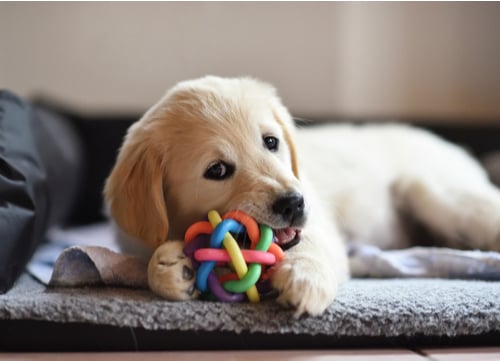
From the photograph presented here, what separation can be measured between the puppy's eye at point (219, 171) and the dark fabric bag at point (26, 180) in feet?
1.96

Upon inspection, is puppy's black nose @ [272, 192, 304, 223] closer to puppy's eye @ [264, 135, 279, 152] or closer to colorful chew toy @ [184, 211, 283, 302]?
colorful chew toy @ [184, 211, 283, 302]

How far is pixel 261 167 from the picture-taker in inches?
65.0

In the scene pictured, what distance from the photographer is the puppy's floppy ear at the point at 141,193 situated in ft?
5.44

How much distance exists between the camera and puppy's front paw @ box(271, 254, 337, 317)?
1373 millimetres

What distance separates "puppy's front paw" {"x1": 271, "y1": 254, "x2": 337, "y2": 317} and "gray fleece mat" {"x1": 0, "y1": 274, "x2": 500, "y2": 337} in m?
0.03

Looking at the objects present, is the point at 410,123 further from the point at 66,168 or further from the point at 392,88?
the point at 66,168

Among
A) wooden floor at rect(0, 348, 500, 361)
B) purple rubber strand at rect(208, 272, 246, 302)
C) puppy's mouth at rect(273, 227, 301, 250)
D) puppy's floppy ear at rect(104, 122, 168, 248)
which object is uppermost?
puppy's floppy ear at rect(104, 122, 168, 248)

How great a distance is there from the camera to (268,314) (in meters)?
1.40

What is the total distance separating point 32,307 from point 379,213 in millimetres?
1553

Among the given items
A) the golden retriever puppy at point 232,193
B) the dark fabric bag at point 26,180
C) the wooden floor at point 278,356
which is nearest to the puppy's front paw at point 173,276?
the golden retriever puppy at point 232,193

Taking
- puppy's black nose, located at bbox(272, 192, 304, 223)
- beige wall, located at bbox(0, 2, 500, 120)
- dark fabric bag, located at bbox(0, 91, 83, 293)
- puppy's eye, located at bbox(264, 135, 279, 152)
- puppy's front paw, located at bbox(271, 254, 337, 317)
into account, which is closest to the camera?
puppy's front paw, located at bbox(271, 254, 337, 317)

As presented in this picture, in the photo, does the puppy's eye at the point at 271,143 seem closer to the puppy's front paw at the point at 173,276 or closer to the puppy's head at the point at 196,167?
the puppy's head at the point at 196,167

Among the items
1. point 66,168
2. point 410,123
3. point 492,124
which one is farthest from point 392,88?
point 66,168

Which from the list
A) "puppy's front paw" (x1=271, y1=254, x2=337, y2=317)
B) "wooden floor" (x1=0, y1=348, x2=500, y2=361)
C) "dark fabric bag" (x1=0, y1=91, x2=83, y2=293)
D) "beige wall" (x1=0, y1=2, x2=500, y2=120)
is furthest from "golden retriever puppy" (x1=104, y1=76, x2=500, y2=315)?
"beige wall" (x1=0, y1=2, x2=500, y2=120)
